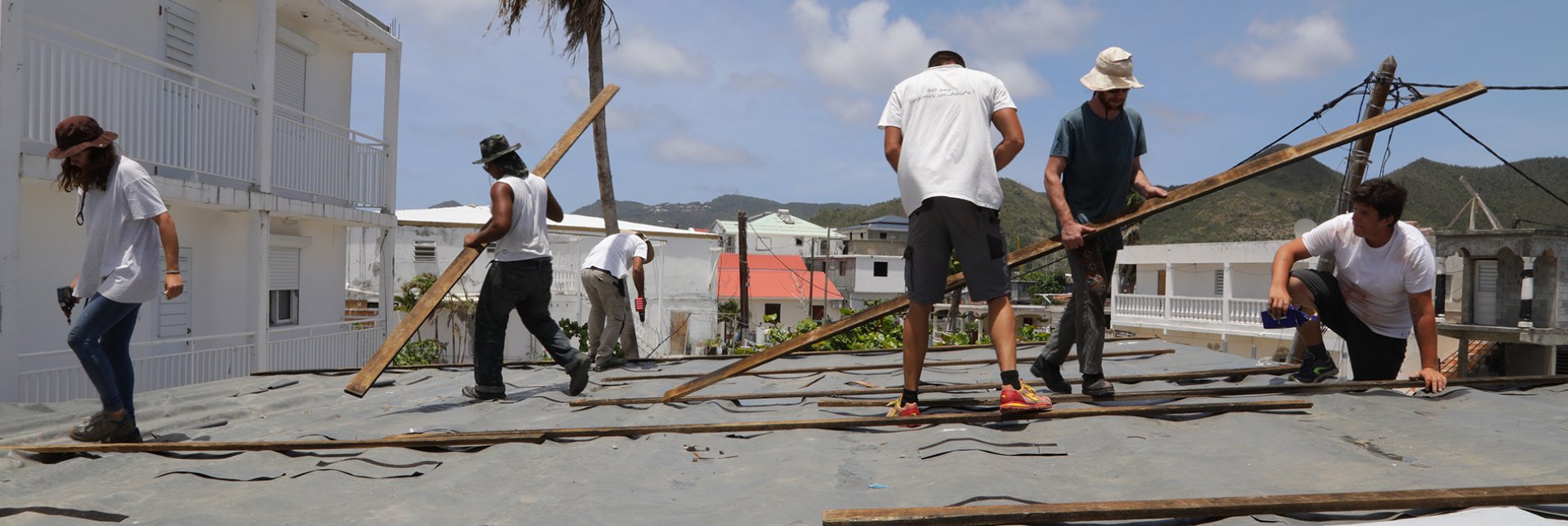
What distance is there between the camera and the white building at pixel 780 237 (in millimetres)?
70438

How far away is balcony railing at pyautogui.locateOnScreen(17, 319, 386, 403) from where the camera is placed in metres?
7.36

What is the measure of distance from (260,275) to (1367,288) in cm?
1067

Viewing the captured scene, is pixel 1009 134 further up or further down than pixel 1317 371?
further up

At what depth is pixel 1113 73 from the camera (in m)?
3.80

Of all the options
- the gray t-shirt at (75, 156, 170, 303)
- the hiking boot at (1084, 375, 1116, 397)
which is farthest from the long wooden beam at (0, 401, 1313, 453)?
the gray t-shirt at (75, 156, 170, 303)

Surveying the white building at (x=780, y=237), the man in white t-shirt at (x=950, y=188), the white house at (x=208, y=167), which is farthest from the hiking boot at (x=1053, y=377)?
the white building at (x=780, y=237)

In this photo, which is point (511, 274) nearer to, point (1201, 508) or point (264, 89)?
point (1201, 508)

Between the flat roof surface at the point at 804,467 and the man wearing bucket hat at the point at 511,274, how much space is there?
1.01 meters

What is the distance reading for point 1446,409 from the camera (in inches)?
132

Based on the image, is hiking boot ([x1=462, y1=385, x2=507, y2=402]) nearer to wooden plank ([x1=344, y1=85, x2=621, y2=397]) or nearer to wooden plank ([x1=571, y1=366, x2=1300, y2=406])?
wooden plank ([x1=344, y1=85, x2=621, y2=397])

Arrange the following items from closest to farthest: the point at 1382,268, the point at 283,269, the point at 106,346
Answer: the point at 106,346 → the point at 1382,268 → the point at 283,269

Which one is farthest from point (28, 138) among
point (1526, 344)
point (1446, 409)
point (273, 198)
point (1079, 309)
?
point (1526, 344)

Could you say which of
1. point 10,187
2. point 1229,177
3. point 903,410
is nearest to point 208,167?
point 10,187

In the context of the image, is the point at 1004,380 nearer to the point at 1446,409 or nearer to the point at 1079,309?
the point at 1079,309
